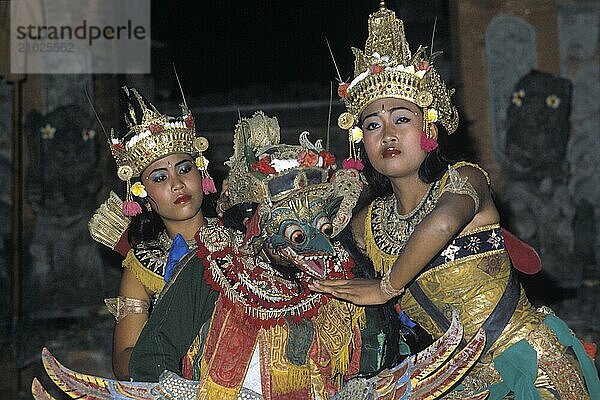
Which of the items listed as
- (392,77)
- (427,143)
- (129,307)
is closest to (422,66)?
Result: (392,77)

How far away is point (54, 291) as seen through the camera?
5.89m

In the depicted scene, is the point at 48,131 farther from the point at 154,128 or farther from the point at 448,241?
the point at 448,241

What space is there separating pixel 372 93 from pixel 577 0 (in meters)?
3.34

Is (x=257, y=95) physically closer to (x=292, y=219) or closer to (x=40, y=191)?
(x=40, y=191)

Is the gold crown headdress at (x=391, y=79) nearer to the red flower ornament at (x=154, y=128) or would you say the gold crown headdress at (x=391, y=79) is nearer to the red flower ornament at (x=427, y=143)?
the red flower ornament at (x=427, y=143)

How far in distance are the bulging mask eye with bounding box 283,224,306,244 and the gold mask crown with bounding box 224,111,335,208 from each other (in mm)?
81

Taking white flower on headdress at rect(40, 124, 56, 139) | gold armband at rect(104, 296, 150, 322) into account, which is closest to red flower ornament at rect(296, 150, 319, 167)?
gold armband at rect(104, 296, 150, 322)

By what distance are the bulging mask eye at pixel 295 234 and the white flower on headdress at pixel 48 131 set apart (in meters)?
3.91

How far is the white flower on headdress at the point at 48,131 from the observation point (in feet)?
19.4

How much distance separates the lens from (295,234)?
91.3 inches

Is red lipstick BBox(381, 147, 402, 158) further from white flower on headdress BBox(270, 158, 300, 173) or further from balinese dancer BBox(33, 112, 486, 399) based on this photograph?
white flower on headdress BBox(270, 158, 300, 173)

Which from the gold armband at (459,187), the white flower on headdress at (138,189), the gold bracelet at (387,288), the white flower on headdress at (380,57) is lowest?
the gold bracelet at (387,288)

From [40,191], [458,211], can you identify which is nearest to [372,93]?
[458,211]

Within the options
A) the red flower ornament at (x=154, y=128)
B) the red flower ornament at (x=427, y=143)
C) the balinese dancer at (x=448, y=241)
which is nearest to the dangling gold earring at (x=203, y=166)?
the red flower ornament at (x=154, y=128)
